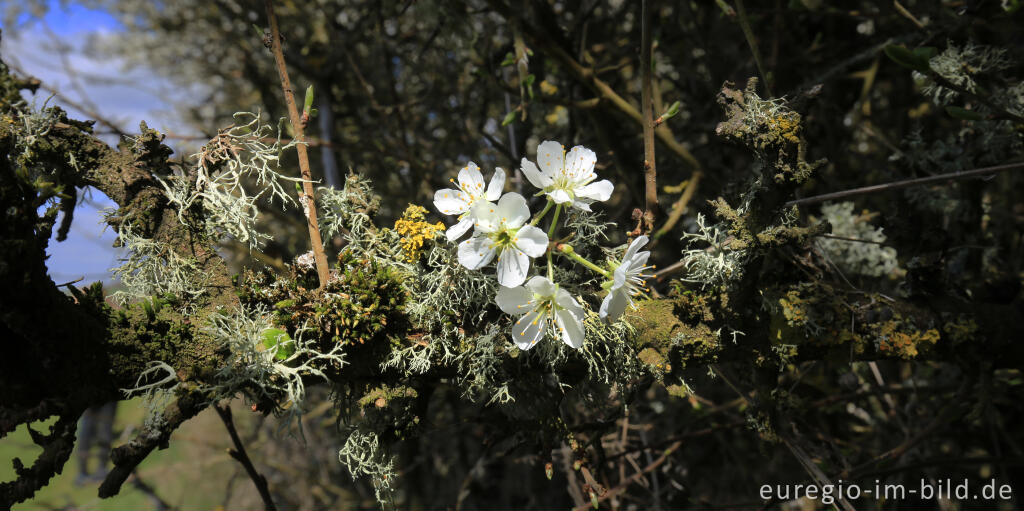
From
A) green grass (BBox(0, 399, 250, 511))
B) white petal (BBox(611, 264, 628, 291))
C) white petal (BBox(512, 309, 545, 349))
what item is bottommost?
green grass (BBox(0, 399, 250, 511))

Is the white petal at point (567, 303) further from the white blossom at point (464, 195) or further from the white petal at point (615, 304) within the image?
the white blossom at point (464, 195)

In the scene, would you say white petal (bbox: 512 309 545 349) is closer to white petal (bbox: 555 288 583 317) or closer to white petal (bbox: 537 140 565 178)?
white petal (bbox: 555 288 583 317)

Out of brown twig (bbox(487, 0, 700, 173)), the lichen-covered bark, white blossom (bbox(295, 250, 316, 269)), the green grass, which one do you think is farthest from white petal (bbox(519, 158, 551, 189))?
the green grass

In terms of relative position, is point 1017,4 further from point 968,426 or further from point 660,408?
point 660,408

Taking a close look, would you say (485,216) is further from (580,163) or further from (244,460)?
(244,460)

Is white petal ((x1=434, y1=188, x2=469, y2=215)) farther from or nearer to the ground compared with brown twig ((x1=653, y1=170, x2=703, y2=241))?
nearer to the ground

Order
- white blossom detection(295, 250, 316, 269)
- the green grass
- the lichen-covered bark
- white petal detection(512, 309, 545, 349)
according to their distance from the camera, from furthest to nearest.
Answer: the green grass
white blossom detection(295, 250, 316, 269)
white petal detection(512, 309, 545, 349)
the lichen-covered bark

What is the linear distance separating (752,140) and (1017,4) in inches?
36.1

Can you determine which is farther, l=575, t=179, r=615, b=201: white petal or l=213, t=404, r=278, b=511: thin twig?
l=213, t=404, r=278, b=511: thin twig

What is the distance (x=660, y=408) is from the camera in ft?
6.98

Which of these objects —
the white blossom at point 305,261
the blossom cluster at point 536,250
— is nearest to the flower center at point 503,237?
the blossom cluster at point 536,250

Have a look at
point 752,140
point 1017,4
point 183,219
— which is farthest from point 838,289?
point 183,219

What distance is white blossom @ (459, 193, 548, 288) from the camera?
2.76ft

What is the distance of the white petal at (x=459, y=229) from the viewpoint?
34.2 inches
